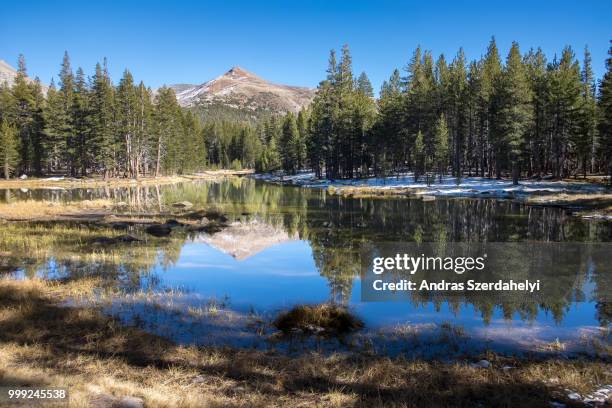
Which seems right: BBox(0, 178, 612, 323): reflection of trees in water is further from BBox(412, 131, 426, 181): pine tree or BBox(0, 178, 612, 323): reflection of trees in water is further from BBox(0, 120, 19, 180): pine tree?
BBox(0, 120, 19, 180): pine tree

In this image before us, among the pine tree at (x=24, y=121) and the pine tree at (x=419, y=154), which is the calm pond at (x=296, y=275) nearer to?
the pine tree at (x=419, y=154)

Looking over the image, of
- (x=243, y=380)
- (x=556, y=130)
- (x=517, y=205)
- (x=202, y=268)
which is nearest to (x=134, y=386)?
(x=243, y=380)

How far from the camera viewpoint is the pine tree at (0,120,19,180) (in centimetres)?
6994

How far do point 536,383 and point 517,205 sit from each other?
39304 millimetres

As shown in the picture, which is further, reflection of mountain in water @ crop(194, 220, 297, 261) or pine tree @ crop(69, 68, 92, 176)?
pine tree @ crop(69, 68, 92, 176)

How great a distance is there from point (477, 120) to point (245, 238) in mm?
60476

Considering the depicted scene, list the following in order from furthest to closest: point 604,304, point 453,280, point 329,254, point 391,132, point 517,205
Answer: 1. point 391,132
2. point 517,205
3. point 329,254
4. point 453,280
5. point 604,304

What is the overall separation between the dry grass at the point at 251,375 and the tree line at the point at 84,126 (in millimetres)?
74869

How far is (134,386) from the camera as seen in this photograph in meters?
7.07

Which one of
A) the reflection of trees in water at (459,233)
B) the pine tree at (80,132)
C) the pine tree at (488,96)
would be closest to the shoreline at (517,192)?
the reflection of trees in water at (459,233)

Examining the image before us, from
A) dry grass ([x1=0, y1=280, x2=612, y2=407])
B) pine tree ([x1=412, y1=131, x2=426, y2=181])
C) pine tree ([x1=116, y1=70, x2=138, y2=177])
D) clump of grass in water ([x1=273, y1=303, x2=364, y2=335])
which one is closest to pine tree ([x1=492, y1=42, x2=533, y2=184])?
pine tree ([x1=412, y1=131, x2=426, y2=181])

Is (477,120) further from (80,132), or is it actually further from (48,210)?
(80,132)

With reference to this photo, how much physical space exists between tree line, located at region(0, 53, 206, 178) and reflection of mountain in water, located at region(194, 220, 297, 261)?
5681 centimetres

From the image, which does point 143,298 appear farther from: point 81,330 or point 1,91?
point 1,91
